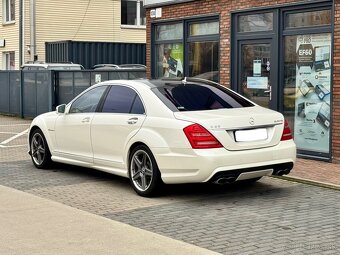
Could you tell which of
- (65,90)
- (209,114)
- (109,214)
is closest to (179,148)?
(209,114)

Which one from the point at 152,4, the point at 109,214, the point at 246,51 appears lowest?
the point at 109,214

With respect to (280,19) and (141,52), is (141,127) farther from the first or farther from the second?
(141,52)

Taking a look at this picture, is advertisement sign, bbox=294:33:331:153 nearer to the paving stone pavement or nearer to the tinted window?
the paving stone pavement

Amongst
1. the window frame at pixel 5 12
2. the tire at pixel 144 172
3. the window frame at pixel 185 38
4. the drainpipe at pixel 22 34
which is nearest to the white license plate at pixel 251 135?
the tire at pixel 144 172

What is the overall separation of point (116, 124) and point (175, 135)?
1226 mm

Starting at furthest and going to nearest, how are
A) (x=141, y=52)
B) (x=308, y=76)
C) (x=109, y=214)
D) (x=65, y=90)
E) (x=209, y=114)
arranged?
Answer: (x=141, y=52)
(x=65, y=90)
(x=308, y=76)
(x=209, y=114)
(x=109, y=214)

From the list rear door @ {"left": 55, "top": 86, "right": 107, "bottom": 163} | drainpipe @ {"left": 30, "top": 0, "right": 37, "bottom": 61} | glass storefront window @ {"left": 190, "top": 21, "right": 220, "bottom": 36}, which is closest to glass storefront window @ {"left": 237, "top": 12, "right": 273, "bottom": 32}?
glass storefront window @ {"left": 190, "top": 21, "right": 220, "bottom": 36}

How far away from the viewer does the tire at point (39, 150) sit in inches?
392

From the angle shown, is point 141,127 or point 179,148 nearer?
point 179,148

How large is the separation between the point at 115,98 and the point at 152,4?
5.97 metres

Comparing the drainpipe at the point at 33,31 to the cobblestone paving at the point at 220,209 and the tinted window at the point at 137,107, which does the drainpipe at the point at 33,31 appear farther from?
the tinted window at the point at 137,107

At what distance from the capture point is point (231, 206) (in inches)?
286

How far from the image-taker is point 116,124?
8242 mm

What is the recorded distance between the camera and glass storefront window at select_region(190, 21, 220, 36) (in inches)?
495
